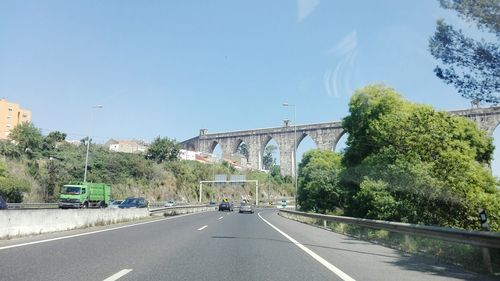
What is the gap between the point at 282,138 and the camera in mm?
118812

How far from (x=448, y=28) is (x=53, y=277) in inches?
520

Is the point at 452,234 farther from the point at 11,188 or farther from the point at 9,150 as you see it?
the point at 9,150

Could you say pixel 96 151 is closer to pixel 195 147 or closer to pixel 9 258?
pixel 195 147

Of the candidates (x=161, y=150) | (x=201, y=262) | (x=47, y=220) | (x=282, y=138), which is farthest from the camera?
(x=282, y=138)

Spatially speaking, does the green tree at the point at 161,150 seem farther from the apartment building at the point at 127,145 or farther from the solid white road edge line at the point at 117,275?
the solid white road edge line at the point at 117,275

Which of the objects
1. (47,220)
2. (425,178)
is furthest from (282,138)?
(47,220)

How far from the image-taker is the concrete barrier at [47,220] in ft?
44.8

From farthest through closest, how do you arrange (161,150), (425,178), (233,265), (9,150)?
(161,150)
(9,150)
(425,178)
(233,265)

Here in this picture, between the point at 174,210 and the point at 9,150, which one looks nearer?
the point at 174,210

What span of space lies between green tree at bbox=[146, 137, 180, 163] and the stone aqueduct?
1098 inches

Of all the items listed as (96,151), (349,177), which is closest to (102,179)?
(96,151)

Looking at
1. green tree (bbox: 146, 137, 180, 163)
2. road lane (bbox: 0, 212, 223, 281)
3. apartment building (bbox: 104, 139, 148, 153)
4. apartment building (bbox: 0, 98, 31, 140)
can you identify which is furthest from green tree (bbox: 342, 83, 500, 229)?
apartment building (bbox: 104, 139, 148, 153)

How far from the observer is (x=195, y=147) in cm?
14412

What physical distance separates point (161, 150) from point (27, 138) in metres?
36.3
